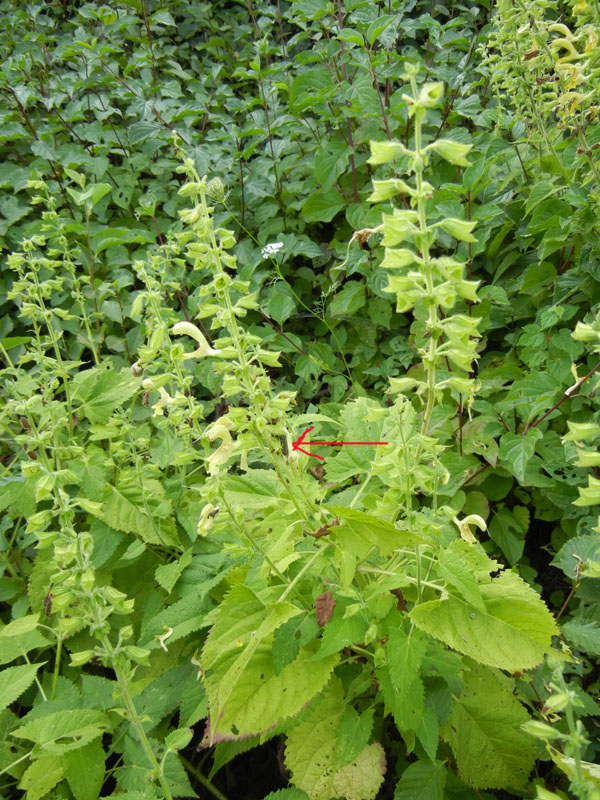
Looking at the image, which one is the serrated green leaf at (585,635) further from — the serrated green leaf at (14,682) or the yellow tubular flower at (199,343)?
the serrated green leaf at (14,682)

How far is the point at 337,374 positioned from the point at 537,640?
1.68 metres

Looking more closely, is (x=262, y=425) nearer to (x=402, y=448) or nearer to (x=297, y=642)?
(x=402, y=448)

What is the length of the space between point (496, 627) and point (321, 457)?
76 cm

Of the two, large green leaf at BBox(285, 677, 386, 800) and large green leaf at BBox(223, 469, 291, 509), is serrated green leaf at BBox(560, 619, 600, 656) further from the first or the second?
large green leaf at BBox(223, 469, 291, 509)

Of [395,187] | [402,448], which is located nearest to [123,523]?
[402,448]

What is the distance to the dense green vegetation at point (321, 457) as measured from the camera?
44.9 inches

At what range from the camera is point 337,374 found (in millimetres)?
2670

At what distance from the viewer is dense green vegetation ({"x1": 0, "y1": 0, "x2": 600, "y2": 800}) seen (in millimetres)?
1141

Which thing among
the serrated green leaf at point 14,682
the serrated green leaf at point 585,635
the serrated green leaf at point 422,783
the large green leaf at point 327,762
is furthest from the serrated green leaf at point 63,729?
the serrated green leaf at point 585,635

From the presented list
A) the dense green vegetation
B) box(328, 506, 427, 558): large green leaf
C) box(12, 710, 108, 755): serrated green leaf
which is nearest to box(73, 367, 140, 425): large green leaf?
the dense green vegetation

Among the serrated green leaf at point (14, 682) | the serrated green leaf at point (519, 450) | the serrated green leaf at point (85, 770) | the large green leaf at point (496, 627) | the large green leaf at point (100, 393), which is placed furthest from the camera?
the large green leaf at point (100, 393)

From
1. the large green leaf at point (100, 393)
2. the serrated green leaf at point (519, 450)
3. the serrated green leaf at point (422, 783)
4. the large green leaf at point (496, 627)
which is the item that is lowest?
the serrated green leaf at point (422, 783)

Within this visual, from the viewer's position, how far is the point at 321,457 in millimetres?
1771

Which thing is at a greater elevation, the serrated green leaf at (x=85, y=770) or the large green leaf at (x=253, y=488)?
the large green leaf at (x=253, y=488)
